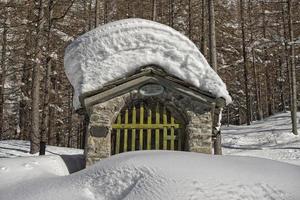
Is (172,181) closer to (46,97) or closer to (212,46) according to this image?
(46,97)

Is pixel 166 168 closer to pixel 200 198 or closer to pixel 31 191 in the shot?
pixel 200 198

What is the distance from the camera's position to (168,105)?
924 centimetres

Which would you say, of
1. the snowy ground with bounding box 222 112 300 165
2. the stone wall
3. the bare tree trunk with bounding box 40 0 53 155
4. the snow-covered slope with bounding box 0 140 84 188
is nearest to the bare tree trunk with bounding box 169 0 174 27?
the snowy ground with bounding box 222 112 300 165

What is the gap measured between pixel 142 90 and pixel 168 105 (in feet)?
2.51

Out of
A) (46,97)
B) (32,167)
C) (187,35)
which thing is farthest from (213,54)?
(187,35)

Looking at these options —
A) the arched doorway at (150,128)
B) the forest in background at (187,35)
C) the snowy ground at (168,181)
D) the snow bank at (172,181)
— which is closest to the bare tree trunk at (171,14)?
the forest in background at (187,35)

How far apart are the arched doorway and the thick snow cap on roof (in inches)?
37.8

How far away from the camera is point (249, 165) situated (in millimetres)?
5125

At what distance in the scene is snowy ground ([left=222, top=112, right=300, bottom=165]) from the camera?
50.0 ft

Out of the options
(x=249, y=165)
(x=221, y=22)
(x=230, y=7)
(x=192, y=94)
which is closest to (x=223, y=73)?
(x=221, y=22)

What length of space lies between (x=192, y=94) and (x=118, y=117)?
1996 millimetres

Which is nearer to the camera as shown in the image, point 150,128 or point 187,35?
point 150,128

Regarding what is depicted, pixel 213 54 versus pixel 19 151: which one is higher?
pixel 213 54

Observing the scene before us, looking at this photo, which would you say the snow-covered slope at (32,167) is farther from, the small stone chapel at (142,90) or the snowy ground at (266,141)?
the snowy ground at (266,141)
